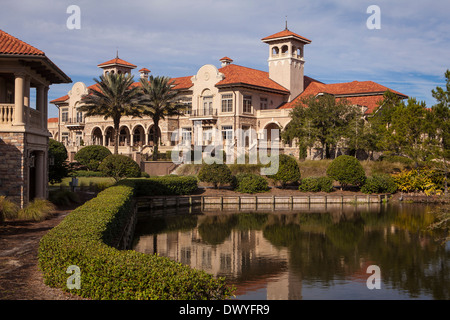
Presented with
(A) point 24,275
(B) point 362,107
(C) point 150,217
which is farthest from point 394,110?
(A) point 24,275

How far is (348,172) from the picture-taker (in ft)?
140

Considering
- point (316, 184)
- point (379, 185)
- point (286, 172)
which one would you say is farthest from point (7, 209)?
point (379, 185)

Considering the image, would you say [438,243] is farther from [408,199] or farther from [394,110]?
[394,110]

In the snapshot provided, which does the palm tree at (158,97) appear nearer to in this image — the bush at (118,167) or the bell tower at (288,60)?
the bush at (118,167)

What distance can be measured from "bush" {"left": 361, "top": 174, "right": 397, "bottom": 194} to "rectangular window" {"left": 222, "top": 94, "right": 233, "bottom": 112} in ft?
67.2

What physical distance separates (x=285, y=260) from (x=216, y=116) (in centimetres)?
4146

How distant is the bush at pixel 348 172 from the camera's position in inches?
1682

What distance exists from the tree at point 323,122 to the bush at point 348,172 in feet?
23.0

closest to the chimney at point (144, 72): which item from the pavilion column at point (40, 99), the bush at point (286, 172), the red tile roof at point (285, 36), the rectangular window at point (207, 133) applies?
the rectangular window at point (207, 133)

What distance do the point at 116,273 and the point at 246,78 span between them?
5188cm

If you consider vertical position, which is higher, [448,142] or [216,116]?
[216,116]

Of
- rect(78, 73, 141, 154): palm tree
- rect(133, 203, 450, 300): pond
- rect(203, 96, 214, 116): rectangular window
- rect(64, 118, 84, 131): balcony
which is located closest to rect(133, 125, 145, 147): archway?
rect(64, 118, 84, 131): balcony

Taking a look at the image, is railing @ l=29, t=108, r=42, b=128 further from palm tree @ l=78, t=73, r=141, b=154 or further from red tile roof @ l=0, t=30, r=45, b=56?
palm tree @ l=78, t=73, r=141, b=154

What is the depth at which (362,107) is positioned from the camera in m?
53.5
